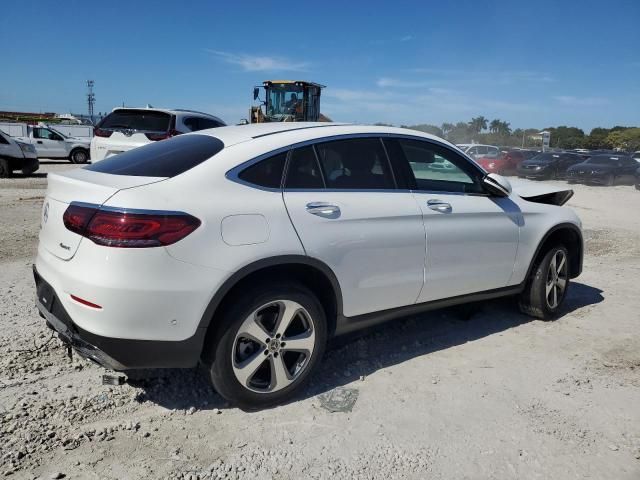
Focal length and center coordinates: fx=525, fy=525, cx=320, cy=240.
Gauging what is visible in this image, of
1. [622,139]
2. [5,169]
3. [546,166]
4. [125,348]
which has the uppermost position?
[622,139]

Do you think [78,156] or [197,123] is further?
[78,156]

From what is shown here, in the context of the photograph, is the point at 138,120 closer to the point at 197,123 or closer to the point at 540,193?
the point at 197,123

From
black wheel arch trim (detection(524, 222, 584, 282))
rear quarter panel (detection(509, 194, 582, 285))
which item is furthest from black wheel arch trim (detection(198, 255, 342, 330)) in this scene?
black wheel arch trim (detection(524, 222, 584, 282))

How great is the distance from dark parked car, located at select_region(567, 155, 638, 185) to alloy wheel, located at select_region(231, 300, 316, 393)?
22903 mm

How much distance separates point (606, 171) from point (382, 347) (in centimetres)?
2203

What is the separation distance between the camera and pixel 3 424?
279cm

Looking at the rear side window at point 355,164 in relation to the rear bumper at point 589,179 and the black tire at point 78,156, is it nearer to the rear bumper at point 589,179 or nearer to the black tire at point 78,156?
the black tire at point 78,156

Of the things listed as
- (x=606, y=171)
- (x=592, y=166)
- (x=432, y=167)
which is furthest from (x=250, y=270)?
(x=592, y=166)

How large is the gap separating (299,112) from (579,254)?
19.7 metres

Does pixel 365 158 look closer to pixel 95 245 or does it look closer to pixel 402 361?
pixel 402 361

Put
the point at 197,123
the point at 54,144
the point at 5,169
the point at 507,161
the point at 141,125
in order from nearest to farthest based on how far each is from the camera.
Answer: the point at 141,125 → the point at 197,123 → the point at 5,169 → the point at 54,144 → the point at 507,161

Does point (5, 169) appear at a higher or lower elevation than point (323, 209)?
lower

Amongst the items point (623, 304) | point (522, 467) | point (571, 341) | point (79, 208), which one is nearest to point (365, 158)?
point (79, 208)

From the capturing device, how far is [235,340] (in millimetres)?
2871
